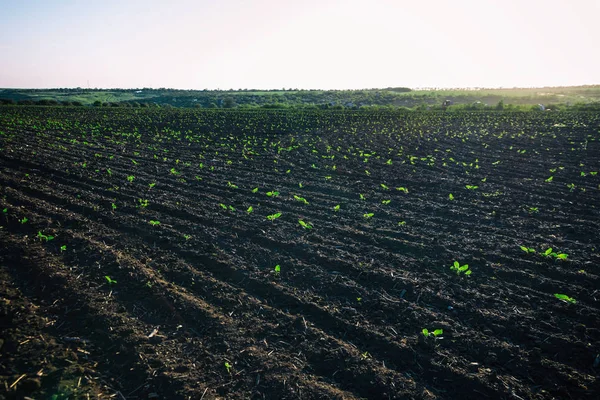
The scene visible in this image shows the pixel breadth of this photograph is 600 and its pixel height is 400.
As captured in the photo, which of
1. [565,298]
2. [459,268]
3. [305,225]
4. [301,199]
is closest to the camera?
[565,298]

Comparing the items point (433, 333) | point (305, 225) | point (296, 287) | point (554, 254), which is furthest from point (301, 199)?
point (554, 254)

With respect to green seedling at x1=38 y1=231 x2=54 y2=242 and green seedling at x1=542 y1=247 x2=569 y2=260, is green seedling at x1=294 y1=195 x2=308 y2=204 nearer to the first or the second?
green seedling at x1=542 y1=247 x2=569 y2=260

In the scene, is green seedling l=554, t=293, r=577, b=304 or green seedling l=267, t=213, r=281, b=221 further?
green seedling l=267, t=213, r=281, b=221

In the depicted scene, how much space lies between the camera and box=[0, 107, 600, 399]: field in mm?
3508

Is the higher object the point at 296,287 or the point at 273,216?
the point at 273,216

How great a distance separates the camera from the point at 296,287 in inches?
199

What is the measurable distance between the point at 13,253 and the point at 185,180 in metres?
5.39

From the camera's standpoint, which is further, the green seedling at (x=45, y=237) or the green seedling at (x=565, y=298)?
the green seedling at (x=45, y=237)

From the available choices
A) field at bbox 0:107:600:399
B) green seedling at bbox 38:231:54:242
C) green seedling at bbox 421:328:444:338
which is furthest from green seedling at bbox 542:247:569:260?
green seedling at bbox 38:231:54:242

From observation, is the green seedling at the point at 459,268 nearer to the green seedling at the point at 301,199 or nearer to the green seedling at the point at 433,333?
the green seedling at the point at 433,333

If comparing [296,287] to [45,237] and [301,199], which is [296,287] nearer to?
[301,199]

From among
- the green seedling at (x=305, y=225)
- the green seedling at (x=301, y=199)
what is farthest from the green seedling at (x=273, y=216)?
the green seedling at (x=301, y=199)

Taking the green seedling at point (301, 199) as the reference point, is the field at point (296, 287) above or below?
below

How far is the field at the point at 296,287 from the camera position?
11.5ft
